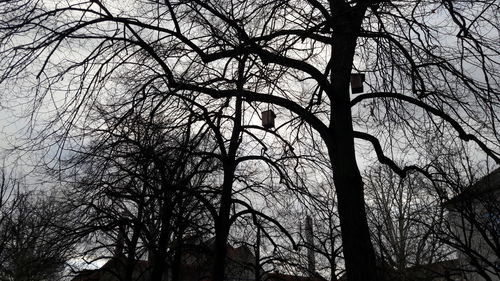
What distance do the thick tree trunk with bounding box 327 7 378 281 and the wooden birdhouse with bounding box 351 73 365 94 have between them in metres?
0.38

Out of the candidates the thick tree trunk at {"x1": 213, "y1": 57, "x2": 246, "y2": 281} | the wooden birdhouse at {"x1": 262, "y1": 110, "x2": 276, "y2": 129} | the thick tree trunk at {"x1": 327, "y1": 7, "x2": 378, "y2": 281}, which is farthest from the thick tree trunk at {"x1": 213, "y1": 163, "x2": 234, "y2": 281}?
the thick tree trunk at {"x1": 327, "y1": 7, "x2": 378, "y2": 281}

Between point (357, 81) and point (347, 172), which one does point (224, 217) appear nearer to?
point (357, 81)

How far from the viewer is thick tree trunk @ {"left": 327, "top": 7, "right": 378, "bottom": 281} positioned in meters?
3.78

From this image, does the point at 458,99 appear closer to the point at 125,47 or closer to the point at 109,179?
the point at 125,47

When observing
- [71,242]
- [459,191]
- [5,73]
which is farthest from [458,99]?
[71,242]

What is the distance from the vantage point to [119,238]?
12.9 meters

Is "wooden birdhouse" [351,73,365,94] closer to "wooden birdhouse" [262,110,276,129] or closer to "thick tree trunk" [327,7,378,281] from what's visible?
"thick tree trunk" [327,7,378,281]

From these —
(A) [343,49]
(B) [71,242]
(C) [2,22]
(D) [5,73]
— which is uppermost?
(A) [343,49]

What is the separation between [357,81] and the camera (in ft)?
17.5

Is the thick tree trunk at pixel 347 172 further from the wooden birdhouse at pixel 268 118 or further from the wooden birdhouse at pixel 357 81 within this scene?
the wooden birdhouse at pixel 268 118

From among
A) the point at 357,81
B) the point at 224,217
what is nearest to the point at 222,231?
the point at 224,217

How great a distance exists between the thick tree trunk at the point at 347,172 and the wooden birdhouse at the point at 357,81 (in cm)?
38

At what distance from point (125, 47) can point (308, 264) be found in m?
7.82

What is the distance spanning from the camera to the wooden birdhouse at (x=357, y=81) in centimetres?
534
